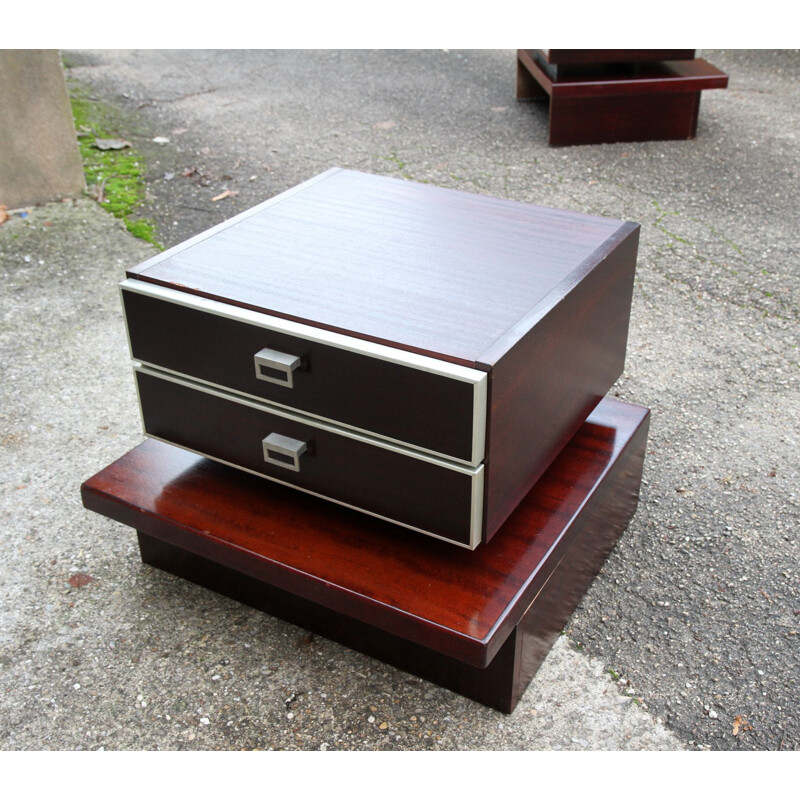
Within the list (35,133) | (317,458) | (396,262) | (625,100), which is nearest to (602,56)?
(625,100)

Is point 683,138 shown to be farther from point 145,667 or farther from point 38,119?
point 145,667

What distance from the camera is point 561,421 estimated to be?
1.41 meters

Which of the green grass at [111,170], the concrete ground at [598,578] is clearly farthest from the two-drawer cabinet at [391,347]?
the green grass at [111,170]

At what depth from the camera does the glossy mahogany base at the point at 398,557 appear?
1269 millimetres

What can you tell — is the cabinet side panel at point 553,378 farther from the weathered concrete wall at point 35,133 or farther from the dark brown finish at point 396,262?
the weathered concrete wall at point 35,133

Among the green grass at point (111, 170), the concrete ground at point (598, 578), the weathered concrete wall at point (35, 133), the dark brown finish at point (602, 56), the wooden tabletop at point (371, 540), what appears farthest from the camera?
the dark brown finish at point (602, 56)

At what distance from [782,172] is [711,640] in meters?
2.34

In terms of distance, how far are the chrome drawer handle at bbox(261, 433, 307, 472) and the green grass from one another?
1679mm

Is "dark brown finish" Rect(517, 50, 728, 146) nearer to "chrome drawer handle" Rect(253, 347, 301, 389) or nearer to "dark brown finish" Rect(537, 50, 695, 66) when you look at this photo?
"dark brown finish" Rect(537, 50, 695, 66)

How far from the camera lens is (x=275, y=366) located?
125 centimetres

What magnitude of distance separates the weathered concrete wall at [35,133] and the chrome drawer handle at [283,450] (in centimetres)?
210

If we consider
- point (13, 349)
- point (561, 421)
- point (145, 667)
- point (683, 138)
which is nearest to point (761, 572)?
point (561, 421)

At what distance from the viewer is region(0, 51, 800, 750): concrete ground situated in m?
1.37

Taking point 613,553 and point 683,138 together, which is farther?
point 683,138
